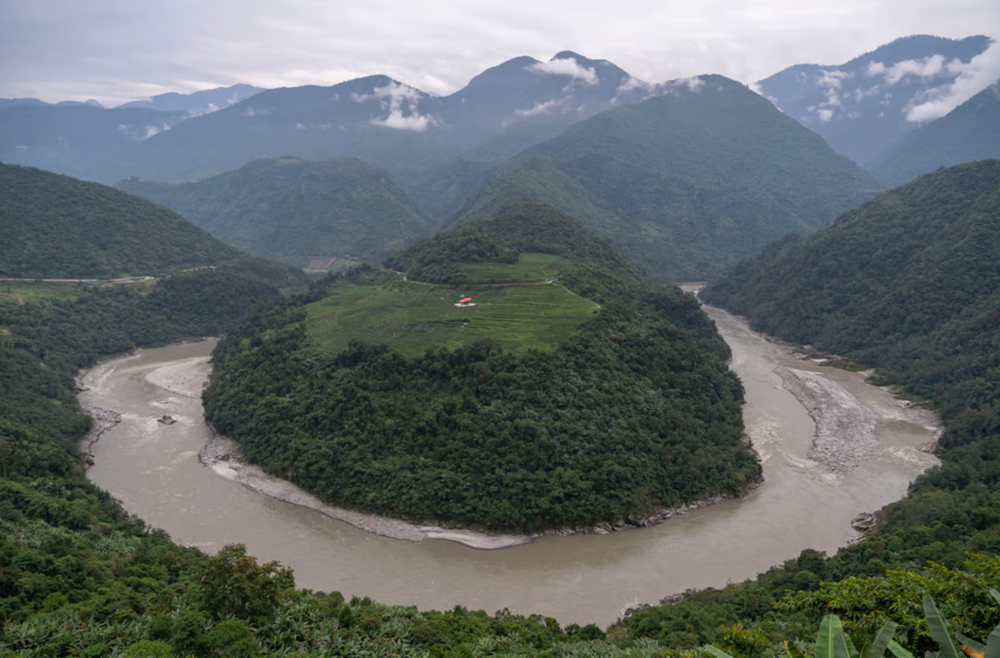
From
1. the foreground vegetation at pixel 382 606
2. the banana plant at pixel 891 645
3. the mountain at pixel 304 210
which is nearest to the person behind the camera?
the banana plant at pixel 891 645

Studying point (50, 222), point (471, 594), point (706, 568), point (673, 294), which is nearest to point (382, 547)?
point (471, 594)

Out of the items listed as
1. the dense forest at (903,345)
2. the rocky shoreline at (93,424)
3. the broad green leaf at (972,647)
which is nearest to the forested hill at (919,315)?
the dense forest at (903,345)

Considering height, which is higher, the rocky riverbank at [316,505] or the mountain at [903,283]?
the mountain at [903,283]

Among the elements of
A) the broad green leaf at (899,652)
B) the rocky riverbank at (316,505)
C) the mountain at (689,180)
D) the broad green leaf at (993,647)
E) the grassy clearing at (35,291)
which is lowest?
the rocky riverbank at (316,505)

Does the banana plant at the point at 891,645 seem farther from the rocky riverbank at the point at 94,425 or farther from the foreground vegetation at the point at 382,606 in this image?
the rocky riverbank at the point at 94,425

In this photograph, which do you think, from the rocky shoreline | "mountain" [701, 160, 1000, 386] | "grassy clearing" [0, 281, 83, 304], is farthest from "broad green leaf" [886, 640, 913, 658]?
"grassy clearing" [0, 281, 83, 304]

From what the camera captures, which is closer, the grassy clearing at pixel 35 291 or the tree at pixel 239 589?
the tree at pixel 239 589

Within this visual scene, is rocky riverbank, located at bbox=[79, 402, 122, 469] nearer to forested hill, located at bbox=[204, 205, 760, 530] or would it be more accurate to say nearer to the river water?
the river water
